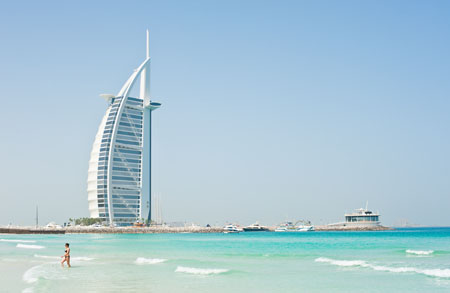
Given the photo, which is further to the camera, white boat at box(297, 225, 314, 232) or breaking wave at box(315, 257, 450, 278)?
white boat at box(297, 225, 314, 232)

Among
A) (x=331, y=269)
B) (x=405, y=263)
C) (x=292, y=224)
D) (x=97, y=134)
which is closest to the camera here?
(x=331, y=269)

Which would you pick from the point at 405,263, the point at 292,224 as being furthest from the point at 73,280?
the point at 292,224

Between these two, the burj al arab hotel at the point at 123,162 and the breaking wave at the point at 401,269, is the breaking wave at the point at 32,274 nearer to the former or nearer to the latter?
the breaking wave at the point at 401,269

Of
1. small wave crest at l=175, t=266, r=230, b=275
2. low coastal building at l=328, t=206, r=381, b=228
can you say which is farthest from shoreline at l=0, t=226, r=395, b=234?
small wave crest at l=175, t=266, r=230, b=275

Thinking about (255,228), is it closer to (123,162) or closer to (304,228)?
(304,228)

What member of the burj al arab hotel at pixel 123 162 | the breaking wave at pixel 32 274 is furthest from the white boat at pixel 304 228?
the breaking wave at pixel 32 274

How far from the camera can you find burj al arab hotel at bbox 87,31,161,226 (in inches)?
5054

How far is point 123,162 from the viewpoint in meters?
131

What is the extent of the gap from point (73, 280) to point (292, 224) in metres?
137

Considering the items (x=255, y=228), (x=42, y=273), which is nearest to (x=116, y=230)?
(x=255, y=228)

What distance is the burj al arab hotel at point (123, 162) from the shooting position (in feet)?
421

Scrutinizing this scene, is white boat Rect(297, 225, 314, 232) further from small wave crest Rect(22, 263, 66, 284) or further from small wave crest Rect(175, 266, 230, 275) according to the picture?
small wave crest Rect(175, 266, 230, 275)

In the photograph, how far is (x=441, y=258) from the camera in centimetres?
3262

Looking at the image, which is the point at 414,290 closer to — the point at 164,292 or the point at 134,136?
the point at 164,292
